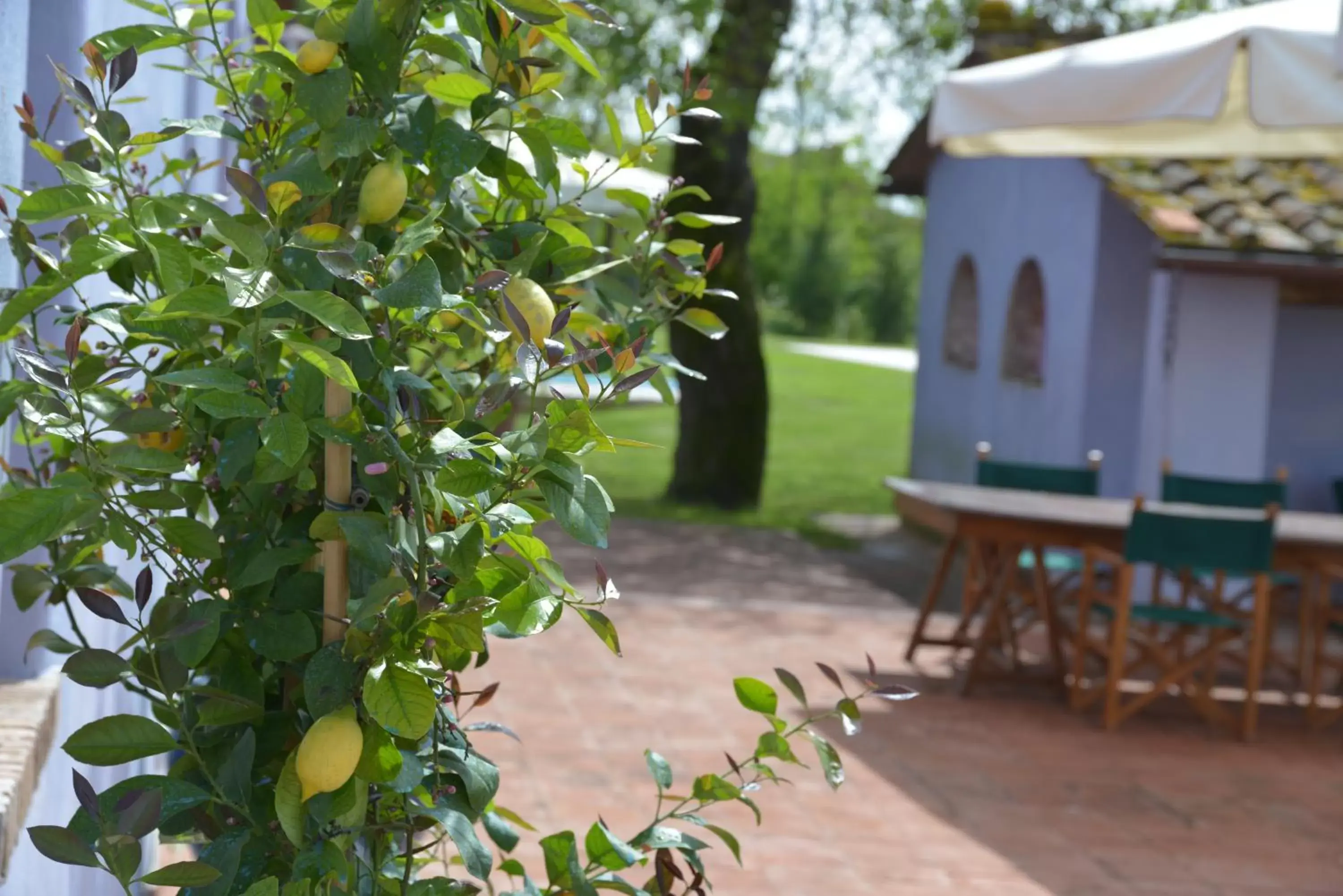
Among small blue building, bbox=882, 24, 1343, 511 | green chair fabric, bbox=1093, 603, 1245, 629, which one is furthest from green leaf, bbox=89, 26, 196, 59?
small blue building, bbox=882, 24, 1343, 511

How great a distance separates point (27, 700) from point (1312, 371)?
8849 mm

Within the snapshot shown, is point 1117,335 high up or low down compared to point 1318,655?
up

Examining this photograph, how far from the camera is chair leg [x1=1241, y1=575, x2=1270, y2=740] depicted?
628 centimetres

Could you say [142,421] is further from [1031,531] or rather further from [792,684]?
[1031,531]

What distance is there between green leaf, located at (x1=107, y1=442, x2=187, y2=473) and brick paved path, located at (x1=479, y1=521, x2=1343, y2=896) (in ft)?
9.51

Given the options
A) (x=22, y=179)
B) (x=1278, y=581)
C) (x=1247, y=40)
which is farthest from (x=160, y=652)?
(x=1278, y=581)

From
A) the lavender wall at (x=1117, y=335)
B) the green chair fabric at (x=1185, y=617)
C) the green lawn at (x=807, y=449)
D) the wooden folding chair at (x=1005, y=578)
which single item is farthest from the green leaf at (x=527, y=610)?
the lavender wall at (x=1117, y=335)

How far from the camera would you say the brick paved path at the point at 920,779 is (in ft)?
14.8

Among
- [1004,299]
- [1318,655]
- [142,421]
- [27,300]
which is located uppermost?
[1004,299]

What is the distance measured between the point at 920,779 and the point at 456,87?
4.13 metres

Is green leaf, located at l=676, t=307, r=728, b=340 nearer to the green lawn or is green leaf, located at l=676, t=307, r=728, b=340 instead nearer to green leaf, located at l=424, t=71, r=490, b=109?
green leaf, located at l=424, t=71, r=490, b=109

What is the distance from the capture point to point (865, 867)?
443cm

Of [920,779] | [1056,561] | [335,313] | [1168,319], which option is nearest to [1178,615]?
[1056,561]

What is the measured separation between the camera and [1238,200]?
9.37m
